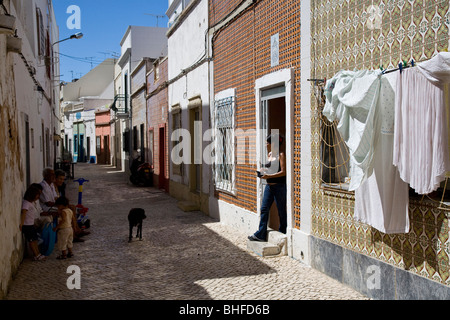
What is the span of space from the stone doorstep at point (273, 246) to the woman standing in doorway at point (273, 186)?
0.19m

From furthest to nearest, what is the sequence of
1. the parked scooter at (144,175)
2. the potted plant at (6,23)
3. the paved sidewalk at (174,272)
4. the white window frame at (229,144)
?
the parked scooter at (144,175) → the white window frame at (229,144) → the paved sidewalk at (174,272) → the potted plant at (6,23)

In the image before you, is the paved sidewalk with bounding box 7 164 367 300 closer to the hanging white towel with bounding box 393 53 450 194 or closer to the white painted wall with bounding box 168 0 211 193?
the hanging white towel with bounding box 393 53 450 194

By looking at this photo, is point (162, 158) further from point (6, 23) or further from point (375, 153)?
point (375, 153)

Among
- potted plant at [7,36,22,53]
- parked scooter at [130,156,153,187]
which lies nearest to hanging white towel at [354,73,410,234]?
potted plant at [7,36,22,53]

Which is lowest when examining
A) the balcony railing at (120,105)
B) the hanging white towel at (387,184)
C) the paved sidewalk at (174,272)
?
the paved sidewalk at (174,272)

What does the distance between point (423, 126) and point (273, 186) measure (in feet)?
9.69

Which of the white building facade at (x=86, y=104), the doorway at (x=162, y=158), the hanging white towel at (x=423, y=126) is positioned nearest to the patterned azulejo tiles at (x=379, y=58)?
the hanging white towel at (x=423, y=126)

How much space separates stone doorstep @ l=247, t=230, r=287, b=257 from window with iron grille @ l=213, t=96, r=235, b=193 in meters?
1.96

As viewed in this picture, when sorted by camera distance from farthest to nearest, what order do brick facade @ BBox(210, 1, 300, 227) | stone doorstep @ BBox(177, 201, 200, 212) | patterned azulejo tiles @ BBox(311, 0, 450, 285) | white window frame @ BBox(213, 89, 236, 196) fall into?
stone doorstep @ BBox(177, 201, 200, 212) < white window frame @ BBox(213, 89, 236, 196) < brick facade @ BBox(210, 1, 300, 227) < patterned azulejo tiles @ BBox(311, 0, 450, 285)

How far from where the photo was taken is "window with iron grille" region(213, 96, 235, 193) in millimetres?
8016

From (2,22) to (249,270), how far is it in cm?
390

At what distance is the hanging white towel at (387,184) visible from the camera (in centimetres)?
381

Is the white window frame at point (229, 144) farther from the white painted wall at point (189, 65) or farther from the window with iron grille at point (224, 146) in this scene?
the white painted wall at point (189, 65)

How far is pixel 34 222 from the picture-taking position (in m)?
5.98
